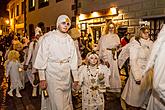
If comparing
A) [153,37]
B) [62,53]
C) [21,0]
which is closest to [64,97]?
[62,53]

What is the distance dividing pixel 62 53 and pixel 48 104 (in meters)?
0.98

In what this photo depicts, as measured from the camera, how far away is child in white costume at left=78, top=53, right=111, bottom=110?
20.9 ft

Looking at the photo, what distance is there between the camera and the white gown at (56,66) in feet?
18.7

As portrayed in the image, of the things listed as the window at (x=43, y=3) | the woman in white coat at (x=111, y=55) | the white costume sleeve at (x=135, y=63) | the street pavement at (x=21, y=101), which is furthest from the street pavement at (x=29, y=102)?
the window at (x=43, y=3)

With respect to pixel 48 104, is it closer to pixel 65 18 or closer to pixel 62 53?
pixel 62 53

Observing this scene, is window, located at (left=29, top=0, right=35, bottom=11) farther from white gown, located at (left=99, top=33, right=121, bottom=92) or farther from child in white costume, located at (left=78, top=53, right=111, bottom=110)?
child in white costume, located at (left=78, top=53, right=111, bottom=110)

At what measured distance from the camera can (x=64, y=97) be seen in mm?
5781

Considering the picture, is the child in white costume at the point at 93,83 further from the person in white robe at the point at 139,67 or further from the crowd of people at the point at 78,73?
the person in white robe at the point at 139,67

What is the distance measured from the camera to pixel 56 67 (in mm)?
5699

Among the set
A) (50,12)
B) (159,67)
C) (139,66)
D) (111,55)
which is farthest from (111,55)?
(50,12)

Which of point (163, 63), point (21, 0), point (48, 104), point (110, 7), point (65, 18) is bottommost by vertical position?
point (48, 104)

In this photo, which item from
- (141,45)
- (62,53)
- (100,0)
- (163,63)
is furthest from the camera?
(100,0)

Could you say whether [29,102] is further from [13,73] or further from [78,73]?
[78,73]

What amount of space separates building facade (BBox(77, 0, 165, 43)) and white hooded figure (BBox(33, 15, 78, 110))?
264 centimetres
